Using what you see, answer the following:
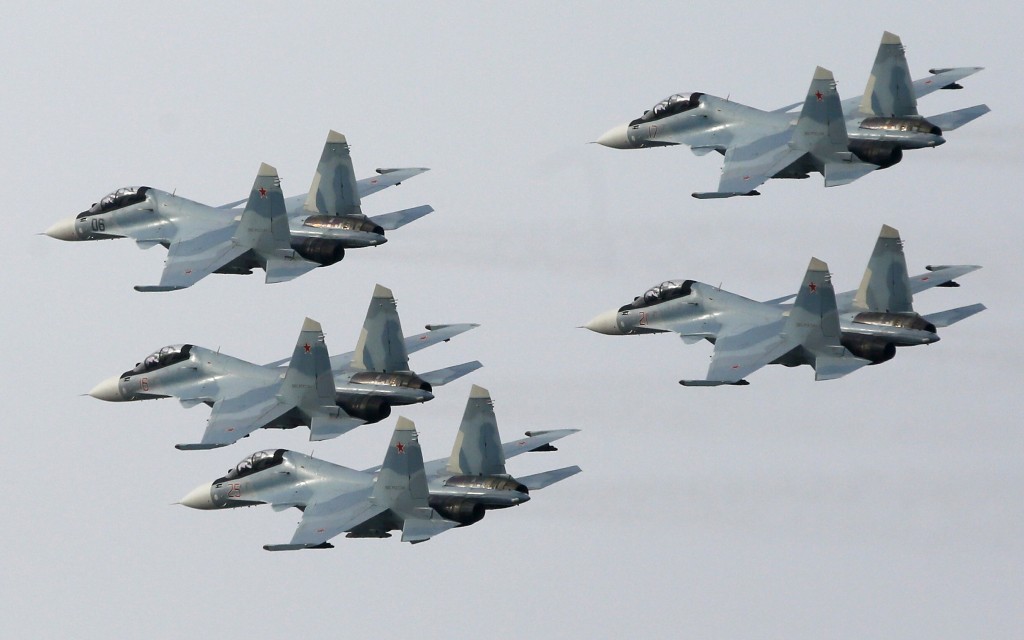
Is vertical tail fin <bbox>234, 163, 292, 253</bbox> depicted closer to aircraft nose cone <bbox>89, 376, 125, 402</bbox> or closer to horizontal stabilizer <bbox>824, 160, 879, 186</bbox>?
aircraft nose cone <bbox>89, 376, 125, 402</bbox>

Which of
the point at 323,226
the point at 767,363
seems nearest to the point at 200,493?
the point at 323,226

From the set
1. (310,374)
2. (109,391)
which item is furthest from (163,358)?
(310,374)

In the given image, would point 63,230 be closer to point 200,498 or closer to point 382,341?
point 200,498

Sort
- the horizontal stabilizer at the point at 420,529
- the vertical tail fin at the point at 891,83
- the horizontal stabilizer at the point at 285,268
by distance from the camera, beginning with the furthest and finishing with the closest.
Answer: the vertical tail fin at the point at 891,83
the horizontal stabilizer at the point at 285,268
the horizontal stabilizer at the point at 420,529

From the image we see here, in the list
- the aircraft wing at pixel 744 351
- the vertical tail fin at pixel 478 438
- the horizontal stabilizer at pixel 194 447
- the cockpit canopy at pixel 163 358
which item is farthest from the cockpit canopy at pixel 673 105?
the horizontal stabilizer at pixel 194 447

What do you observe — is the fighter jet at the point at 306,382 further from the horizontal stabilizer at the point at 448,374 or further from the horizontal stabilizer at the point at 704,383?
the horizontal stabilizer at the point at 704,383

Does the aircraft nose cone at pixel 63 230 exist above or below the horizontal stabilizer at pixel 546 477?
above

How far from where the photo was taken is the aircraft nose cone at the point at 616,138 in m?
99.7

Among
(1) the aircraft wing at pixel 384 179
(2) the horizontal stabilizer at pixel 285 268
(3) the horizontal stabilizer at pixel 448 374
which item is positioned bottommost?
(3) the horizontal stabilizer at pixel 448 374

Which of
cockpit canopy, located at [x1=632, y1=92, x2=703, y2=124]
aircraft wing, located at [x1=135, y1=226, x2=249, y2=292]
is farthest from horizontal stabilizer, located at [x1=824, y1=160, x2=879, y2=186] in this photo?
aircraft wing, located at [x1=135, y1=226, x2=249, y2=292]

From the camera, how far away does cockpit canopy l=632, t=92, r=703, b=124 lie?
98625 mm

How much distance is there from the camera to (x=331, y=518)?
289 feet

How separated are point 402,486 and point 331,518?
9.78 ft

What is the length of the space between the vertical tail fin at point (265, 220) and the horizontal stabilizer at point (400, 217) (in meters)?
3.65
